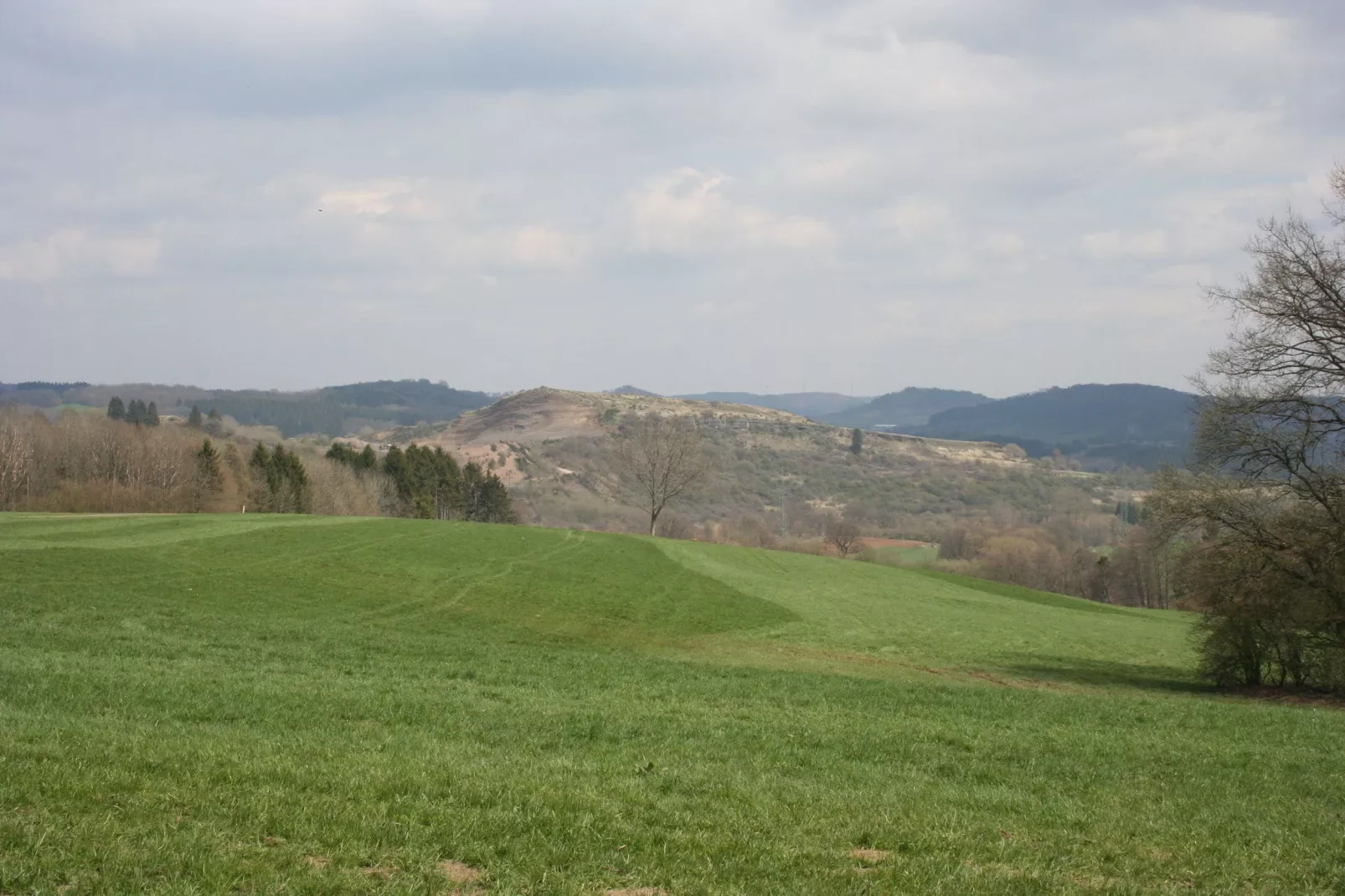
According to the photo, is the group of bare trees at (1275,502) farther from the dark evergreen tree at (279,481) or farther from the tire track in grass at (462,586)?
the dark evergreen tree at (279,481)

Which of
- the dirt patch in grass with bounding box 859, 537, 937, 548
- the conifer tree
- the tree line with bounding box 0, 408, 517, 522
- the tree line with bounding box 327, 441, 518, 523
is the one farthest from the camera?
the dirt patch in grass with bounding box 859, 537, 937, 548

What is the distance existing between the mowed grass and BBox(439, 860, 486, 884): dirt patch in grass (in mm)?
53

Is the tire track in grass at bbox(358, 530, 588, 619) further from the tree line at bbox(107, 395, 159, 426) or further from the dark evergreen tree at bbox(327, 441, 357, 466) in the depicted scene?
the tree line at bbox(107, 395, 159, 426)

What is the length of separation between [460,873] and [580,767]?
3.82 meters

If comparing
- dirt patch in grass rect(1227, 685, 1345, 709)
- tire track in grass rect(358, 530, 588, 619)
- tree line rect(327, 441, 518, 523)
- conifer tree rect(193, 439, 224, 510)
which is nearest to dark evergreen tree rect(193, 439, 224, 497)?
conifer tree rect(193, 439, 224, 510)

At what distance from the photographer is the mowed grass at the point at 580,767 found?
7.75 metres

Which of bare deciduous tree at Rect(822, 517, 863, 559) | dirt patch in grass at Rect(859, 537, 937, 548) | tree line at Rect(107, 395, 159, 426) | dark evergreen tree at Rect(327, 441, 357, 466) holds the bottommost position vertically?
dirt patch in grass at Rect(859, 537, 937, 548)

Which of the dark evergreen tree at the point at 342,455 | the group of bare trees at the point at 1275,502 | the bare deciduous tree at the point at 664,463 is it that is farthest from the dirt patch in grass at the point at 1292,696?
the dark evergreen tree at the point at 342,455

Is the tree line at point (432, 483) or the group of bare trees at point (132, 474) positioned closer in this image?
the group of bare trees at point (132, 474)

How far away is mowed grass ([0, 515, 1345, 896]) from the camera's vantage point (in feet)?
25.4

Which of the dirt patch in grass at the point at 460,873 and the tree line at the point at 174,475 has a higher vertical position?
the dirt patch in grass at the point at 460,873

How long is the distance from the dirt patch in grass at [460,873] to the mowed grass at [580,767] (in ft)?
0.17

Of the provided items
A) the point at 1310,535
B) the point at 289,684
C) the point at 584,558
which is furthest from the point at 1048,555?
the point at 289,684

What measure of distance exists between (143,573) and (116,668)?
62.4 feet
